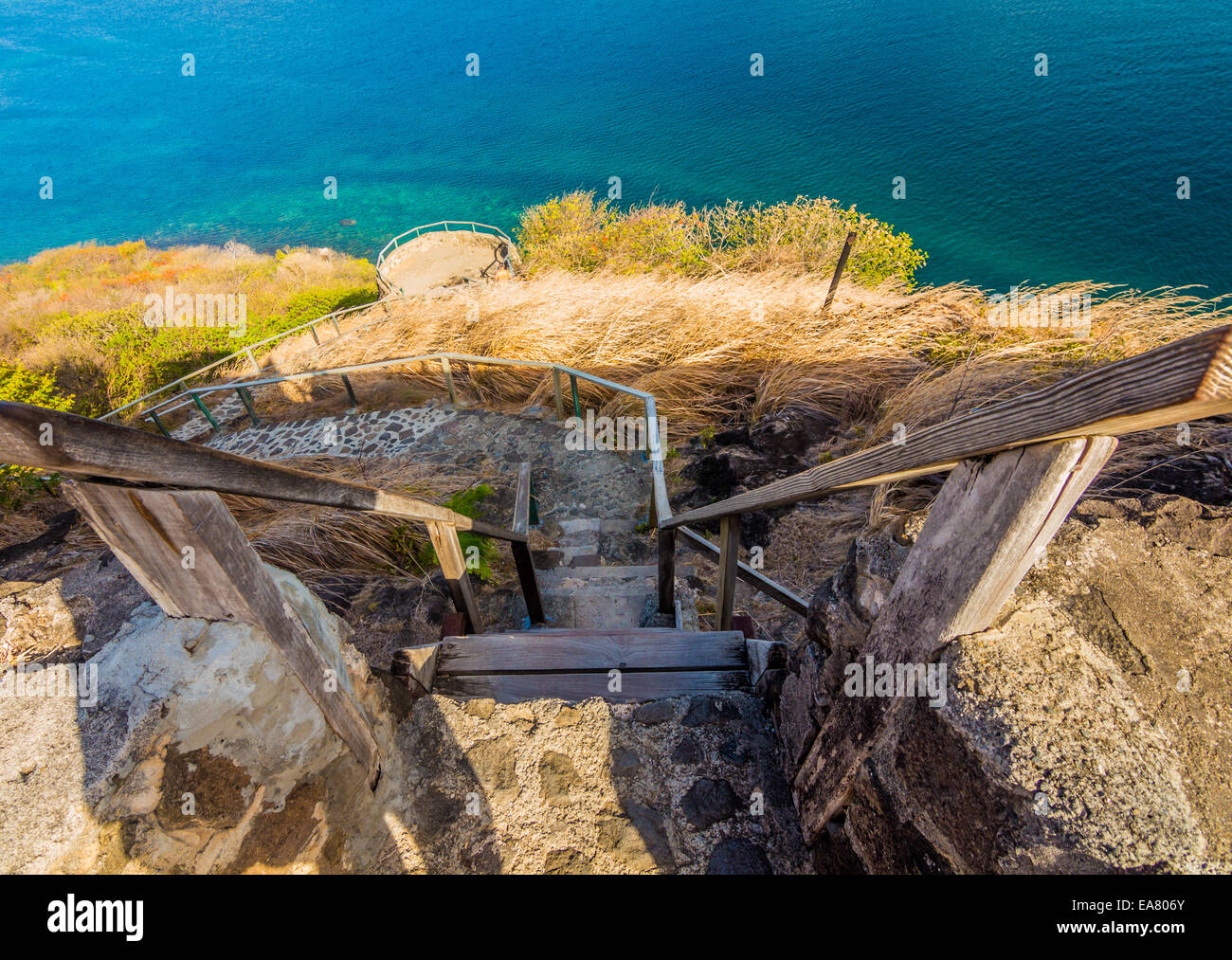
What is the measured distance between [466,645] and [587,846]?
1.05 m

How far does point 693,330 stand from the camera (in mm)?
6867

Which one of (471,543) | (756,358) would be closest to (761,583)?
(471,543)

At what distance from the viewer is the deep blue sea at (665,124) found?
24.2 meters

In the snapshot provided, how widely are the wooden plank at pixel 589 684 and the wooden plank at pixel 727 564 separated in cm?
52

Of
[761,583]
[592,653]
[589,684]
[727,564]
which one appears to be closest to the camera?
[589,684]

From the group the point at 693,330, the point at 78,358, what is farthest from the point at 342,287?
the point at 693,330

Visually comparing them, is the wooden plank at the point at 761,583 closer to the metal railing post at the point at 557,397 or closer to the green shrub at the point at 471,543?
the green shrub at the point at 471,543

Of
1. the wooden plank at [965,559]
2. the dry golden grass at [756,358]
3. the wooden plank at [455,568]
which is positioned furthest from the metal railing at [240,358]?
the wooden plank at [965,559]

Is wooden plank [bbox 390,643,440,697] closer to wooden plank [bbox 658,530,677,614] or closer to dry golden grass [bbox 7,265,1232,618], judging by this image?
wooden plank [bbox 658,530,677,614]

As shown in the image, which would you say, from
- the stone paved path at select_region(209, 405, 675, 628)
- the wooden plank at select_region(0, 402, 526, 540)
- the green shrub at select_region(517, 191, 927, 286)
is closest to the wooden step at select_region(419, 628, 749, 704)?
the wooden plank at select_region(0, 402, 526, 540)

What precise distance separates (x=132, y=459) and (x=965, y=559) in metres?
1.53

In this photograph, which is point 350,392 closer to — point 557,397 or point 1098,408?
point 557,397

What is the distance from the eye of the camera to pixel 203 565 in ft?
4.15
